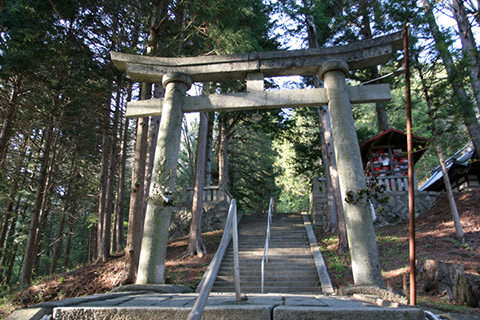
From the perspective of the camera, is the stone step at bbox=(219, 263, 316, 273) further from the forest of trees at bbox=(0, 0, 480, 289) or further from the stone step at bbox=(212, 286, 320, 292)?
the forest of trees at bbox=(0, 0, 480, 289)

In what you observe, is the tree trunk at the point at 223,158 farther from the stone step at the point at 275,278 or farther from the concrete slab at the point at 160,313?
the concrete slab at the point at 160,313

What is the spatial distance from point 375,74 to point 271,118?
6.10m

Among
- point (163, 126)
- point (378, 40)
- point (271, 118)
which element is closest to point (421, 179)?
point (271, 118)

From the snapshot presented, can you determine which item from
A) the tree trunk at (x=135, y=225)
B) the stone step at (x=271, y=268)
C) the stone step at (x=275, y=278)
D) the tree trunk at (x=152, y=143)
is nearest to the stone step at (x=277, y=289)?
the stone step at (x=275, y=278)

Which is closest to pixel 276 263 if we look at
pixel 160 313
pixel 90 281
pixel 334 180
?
pixel 334 180

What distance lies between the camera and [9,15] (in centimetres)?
775

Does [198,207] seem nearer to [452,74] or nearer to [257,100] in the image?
[257,100]

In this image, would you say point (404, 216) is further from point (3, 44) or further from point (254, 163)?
point (3, 44)

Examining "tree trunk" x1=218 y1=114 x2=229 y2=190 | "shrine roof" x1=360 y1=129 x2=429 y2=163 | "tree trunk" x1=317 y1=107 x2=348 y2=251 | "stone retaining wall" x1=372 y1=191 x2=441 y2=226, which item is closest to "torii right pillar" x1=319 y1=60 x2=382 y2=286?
"tree trunk" x1=317 y1=107 x2=348 y2=251

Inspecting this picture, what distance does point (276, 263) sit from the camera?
28.6 ft

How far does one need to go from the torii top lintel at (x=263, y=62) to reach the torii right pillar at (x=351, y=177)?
0.27 meters

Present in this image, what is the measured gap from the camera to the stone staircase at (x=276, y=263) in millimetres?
7555

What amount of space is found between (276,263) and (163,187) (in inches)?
204

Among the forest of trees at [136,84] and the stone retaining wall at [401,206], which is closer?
the forest of trees at [136,84]
